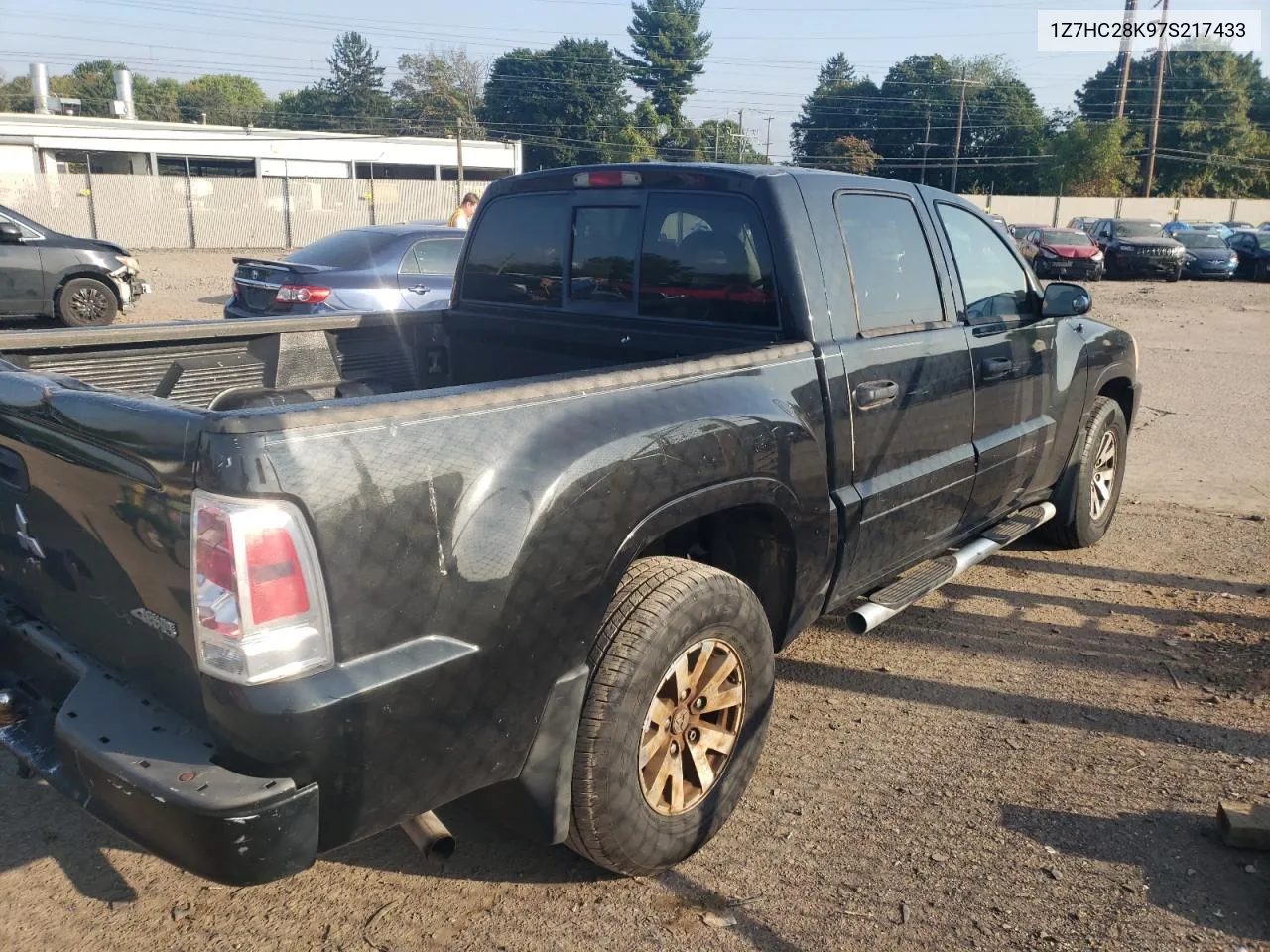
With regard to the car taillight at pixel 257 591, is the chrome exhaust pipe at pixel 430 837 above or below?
below

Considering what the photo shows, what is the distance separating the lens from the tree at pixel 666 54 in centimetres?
8919

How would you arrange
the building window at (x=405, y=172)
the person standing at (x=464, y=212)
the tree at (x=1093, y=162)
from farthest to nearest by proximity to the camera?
the tree at (x=1093, y=162) → the building window at (x=405, y=172) → the person standing at (x=464, y=212)

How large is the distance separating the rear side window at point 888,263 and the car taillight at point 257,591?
2.26 metres

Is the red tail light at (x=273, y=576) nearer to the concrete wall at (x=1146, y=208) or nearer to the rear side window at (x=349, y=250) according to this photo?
the rear side window at (x=349, y=250)

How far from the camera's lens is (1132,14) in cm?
4903

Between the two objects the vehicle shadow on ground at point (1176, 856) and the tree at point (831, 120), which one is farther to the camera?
the tree at point (831, 120)

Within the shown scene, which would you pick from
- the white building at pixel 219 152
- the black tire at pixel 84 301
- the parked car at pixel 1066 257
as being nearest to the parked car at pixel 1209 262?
the parked car at pixel 1066 257

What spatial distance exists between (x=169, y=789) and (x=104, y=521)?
0.65 meters

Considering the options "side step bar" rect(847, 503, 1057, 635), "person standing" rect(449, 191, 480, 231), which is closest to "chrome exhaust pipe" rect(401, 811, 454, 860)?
"side step bar" rect(847, 503, 1057, 635)

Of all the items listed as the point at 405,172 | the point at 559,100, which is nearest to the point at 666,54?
the point at 559,100

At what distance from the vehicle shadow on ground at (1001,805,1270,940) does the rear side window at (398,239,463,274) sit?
306 inches

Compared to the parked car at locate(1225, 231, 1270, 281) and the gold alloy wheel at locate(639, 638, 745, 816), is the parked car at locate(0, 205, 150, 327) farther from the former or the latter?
the parked car at locate(1225, 231, 1270, 281)

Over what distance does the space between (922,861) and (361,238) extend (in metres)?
8.40

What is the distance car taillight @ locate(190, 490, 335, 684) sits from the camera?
1931mm
